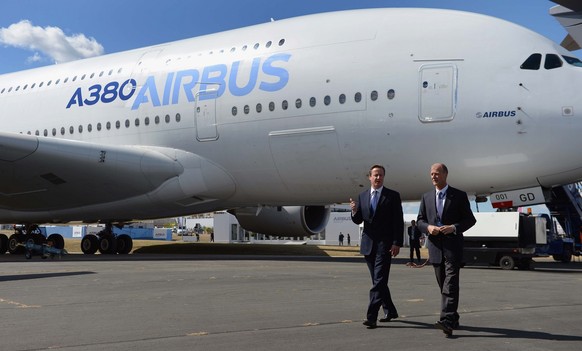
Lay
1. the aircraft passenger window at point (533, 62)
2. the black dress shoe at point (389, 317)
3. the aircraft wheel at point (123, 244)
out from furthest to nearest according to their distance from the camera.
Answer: the aircraft wheel at point (123, 244) → the aircraft passenger window at point (533, 62) → the black dress shoe at point (389, 317)

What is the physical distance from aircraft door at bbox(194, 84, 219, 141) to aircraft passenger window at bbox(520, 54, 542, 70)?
6698 mm

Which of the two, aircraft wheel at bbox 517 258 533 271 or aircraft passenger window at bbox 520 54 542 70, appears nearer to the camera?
aircraft passenger window at bbox 520 54 542 70

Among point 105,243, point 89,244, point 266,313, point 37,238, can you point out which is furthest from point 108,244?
point 266,313

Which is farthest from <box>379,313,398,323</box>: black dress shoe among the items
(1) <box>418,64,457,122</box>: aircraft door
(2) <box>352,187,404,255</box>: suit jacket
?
(1) <box>418,64,457,122</box>: aircraft door

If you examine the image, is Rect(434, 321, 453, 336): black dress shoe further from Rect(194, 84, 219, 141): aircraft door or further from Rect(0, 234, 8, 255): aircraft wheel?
Rect(0, 234, 8, 255): aircraft wheel

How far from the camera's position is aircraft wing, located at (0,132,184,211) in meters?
13.2

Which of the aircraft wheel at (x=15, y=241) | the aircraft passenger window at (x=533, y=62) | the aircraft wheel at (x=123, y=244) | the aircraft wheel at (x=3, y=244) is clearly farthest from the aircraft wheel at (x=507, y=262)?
the aircraft wheel at (x=3, y=244)

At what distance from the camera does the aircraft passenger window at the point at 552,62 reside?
1109 cm

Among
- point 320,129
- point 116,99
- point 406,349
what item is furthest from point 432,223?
point 116,99

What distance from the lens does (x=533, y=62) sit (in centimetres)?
→ 1114

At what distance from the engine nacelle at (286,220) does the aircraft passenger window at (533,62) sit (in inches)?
342

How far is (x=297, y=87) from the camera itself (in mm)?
12812

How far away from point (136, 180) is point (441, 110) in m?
7.47

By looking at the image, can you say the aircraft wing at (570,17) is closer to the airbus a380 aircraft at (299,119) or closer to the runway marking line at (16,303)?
the airbus a380 aircraft at (299,119)
